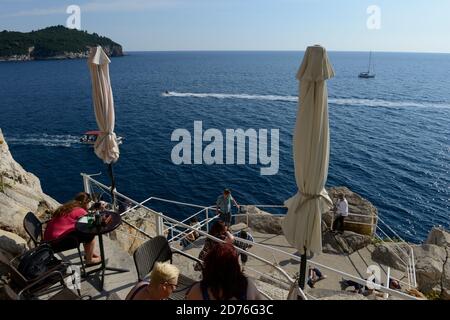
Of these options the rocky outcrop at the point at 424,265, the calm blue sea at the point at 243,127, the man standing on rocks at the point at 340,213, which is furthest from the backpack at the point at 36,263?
the calm blue sea at the point at 243,127

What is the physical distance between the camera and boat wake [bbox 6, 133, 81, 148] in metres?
42.8

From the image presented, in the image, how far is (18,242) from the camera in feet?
23.2

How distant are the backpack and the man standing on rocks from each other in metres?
9.17

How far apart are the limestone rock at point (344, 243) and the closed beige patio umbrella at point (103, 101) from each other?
295 inches

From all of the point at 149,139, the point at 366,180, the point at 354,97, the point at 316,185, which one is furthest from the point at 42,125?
the point at 354,97

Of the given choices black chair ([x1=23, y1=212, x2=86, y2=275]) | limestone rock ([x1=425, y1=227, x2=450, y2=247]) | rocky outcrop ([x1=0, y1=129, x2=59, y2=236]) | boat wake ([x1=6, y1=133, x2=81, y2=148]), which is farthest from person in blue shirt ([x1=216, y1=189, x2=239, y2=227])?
boat wake ([x1=6, y1=133, x2=81, y2=148])

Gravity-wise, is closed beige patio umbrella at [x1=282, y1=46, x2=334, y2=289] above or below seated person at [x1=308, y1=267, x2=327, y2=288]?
above

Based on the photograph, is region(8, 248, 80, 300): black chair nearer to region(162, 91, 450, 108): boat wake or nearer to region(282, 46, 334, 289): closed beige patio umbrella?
region(282, 46, 334, 289): closed beige patio umbrella

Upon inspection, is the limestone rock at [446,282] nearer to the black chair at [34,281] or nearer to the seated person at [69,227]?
the seated person at [69,227]

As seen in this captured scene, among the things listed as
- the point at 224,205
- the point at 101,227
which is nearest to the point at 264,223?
the point at 224,205

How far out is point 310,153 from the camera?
5.02 metres

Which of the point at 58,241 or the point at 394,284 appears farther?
the point at 394,284

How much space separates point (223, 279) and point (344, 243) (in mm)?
8970

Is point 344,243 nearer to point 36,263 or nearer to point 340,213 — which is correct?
point 340,213
